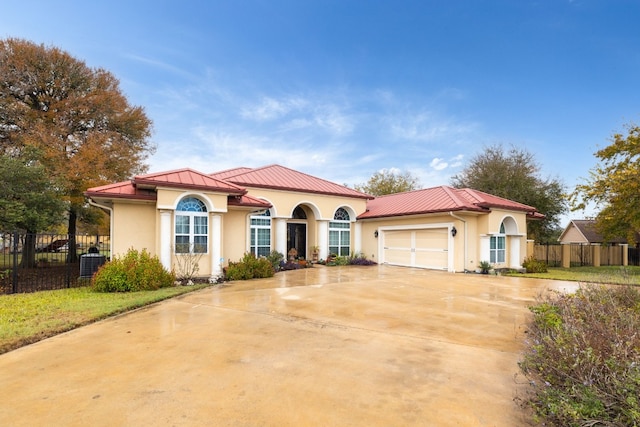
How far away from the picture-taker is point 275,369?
13.7 ft

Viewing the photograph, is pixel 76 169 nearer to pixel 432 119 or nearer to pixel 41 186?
pixel 41 186

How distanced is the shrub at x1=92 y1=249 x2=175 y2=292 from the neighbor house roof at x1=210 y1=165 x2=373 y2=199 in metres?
6.69

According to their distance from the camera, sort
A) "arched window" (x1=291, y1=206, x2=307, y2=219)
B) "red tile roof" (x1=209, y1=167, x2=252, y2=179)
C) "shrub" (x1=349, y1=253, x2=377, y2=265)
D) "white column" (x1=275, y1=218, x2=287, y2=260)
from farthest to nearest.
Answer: "arched window" (x1=291, y1=206, x2=307, y2=219) → "shrub" (x1=349, y1=253, x2=377, y2=265) → "red tile roof" (x1=209, y1=167, x2=252, y2=179) → "white column" (x1=275, y1=218, x2=287, y2=260)

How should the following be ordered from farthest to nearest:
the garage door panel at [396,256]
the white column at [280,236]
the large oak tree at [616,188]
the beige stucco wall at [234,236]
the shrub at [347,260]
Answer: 1. the shrub at [347,260]
2. the garage door panel at [396,256]
3. the white column at [280,236]
4. the large oak tree at [616,188]
5. the beige stucco wall at [234,236]

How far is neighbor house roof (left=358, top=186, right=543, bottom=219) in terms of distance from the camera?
15.7 m

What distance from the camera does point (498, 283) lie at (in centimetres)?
1241

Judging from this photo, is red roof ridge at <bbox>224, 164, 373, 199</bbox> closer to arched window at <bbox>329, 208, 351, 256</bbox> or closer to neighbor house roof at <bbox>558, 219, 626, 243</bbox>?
arched window at <bbox>329, 208, 351, 256</bbox>

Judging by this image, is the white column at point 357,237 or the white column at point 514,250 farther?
the white column at point 357,237

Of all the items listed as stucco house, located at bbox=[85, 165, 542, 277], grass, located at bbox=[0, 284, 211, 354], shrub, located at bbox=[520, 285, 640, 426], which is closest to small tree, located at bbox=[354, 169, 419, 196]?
stucco house, located at bbox=[85, 165, 542, 277]

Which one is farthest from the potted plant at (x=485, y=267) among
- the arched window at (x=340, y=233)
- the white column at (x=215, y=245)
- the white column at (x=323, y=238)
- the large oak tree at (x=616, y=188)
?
the white column at (x=215, y=245)

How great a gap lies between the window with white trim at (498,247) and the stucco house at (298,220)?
5 cm

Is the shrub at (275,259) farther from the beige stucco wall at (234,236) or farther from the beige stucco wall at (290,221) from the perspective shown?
the beige stucco wall at (234,236)

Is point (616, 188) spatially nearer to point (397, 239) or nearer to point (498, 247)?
point (498, 247)

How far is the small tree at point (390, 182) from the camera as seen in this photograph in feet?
131
